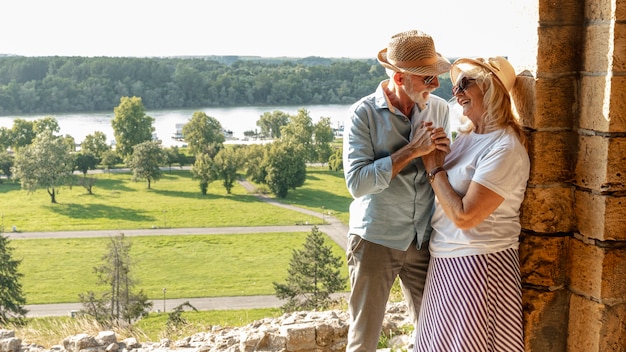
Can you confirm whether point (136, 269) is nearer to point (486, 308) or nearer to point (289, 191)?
point (289, 191)

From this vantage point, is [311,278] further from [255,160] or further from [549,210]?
[549,210]

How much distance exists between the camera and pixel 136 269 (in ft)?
103

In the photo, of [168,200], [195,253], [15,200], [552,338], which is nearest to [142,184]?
[168,200]

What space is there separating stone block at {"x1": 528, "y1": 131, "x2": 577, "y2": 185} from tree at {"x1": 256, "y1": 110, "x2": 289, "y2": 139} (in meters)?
42.6

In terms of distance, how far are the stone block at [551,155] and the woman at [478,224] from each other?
151 mm

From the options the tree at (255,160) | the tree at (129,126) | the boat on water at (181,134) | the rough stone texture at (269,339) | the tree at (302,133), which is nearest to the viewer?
the rough stone texture at (269,339)

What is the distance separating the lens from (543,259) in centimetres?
246

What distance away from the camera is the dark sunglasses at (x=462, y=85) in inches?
88.1

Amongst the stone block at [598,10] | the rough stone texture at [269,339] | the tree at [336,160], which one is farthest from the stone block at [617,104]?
the tree at [336,160]

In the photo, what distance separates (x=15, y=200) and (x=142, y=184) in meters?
7.10

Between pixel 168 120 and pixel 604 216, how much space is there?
169 feet

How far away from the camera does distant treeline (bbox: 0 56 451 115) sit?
49750 millimetres

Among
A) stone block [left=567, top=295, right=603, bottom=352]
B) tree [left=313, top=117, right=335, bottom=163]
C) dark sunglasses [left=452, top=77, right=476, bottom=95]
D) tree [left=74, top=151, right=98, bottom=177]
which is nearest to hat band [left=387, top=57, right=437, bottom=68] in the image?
dark sunglasses [left=452, top=77, right=476, bottom=95]

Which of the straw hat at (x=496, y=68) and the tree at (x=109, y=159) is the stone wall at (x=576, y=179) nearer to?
the straw hat at (x=496, y=68)
